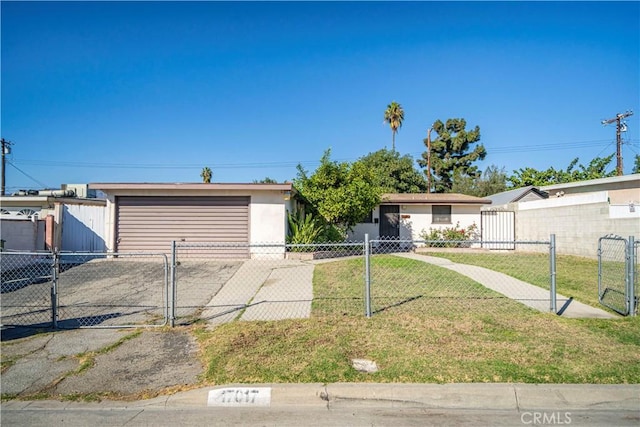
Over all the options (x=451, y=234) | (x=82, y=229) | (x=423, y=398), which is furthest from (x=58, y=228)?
(x=451, y=234)

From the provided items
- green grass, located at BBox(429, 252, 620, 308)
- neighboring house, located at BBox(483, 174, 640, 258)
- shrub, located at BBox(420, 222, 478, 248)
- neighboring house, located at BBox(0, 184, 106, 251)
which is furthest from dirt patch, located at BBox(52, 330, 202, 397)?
shrub, located at BBox(420, 222, 478, 248)

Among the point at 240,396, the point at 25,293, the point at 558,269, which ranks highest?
the point at 558,269

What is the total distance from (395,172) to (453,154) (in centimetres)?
1058

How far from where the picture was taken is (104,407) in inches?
167

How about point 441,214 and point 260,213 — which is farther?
point 441,214

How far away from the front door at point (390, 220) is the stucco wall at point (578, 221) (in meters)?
5.73

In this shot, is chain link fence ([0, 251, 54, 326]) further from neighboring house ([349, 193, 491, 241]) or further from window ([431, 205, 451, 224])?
window ([431, 205, 451, 224])

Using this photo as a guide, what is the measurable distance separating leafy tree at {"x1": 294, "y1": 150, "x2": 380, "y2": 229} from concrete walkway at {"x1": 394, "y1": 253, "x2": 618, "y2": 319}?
4.80m

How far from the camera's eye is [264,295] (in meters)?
8.82

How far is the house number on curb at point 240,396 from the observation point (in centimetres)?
427

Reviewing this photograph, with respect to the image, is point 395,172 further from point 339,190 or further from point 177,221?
point 177,221

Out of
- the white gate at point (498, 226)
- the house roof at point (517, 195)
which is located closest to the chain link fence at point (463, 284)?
the white gate at point (498, 226)

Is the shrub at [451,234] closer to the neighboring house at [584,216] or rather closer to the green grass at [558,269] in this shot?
the neighboring house at [584,216]

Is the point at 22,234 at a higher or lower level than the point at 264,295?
higher
